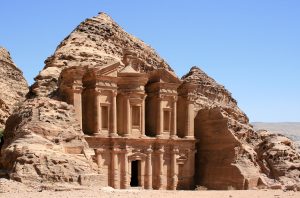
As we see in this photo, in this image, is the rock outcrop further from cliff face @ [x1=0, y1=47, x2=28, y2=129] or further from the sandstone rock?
cliff face @ [x1=0, y1=47, x2=28, y2=129]

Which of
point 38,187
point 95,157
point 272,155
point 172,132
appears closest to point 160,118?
point 172,132

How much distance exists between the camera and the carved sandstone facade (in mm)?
39125

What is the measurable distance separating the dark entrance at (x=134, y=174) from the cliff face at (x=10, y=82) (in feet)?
61.8

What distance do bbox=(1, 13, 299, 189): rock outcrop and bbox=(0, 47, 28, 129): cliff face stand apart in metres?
13.0

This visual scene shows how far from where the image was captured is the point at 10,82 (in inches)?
2336

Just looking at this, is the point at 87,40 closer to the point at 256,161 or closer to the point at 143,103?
the point at 143,103

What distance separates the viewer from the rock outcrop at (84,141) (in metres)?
28.5

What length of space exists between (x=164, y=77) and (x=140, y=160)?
24.7 feet

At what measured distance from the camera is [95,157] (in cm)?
3866

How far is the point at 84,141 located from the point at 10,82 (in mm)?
29539

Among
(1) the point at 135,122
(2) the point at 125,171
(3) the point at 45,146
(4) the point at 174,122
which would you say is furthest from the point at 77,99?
(4) the point at 174,122

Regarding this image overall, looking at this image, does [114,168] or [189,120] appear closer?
[114,168]

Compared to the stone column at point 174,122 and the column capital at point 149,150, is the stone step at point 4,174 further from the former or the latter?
the stone column at point 174,122

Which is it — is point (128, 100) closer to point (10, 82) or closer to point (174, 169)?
point (174, 169)
